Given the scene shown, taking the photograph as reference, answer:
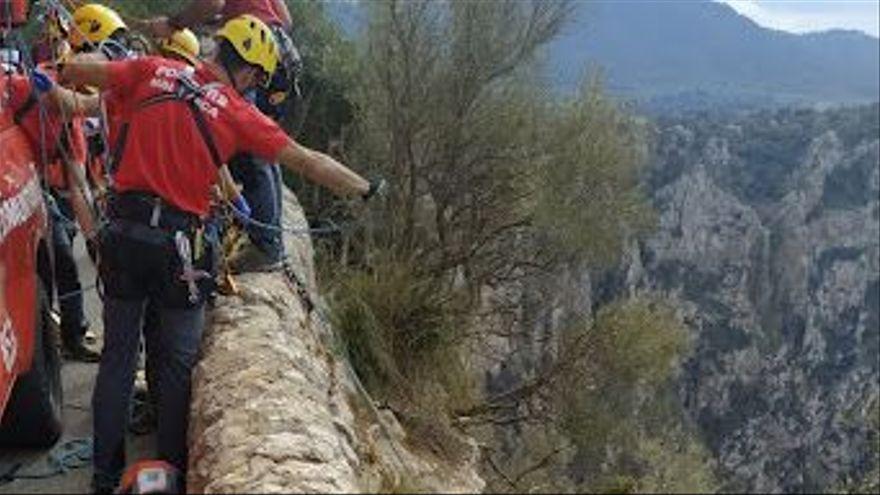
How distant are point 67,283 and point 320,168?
10.4ft

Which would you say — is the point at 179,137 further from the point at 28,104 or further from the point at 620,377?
the point at 620,377

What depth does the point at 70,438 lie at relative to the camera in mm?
7105

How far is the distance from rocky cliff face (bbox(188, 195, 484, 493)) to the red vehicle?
2.72 feet

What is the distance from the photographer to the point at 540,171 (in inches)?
939

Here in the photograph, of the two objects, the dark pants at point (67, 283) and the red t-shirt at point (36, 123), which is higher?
the red t-shirt at point (36, 123)

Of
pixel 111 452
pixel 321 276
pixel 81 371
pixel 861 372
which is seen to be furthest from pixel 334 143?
pixel 861 372

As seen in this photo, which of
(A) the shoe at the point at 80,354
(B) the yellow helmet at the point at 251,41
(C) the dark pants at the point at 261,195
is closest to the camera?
(B) the yellow helmet at the point at 251,41

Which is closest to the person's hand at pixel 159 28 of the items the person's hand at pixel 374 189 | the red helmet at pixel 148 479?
the person's hand at pixel 374 189

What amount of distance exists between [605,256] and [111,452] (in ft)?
68.3

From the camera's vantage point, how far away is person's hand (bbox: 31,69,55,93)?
6.57 meters

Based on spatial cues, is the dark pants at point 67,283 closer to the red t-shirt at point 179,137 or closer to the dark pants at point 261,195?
the dark pants at point 261,195

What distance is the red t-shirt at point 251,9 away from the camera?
9508 millimetres

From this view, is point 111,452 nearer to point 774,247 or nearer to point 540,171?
point 540,171

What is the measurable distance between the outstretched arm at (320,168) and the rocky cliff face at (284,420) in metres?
0.98
